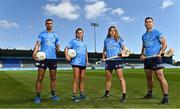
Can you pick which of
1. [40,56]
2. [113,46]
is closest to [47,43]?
[40,56]

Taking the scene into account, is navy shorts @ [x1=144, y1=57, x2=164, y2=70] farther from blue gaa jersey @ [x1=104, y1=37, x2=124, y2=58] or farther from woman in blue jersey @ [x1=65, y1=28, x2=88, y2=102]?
woman in blue jersey @ [x1=65, y1=28, x2=88, y2=102]

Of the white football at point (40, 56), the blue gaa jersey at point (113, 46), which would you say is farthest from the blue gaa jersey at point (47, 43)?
the blue gaa jersey at point (113, 46)

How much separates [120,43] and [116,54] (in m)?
0.38

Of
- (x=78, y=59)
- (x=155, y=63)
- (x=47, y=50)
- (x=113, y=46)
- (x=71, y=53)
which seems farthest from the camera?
(x=113, y=46)

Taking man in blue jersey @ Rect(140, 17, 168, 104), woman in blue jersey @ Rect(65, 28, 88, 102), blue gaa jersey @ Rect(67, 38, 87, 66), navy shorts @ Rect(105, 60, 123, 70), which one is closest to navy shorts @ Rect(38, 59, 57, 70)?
woman in blue jersey @ Rect(65, 28, 88, 102)

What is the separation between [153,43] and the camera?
8.50 meters

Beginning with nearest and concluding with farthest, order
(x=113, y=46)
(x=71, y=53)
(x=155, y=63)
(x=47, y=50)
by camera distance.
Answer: (x=155, y=63)
(x=47, y=50)
(x=71, y=53)
(x=113, y=46)

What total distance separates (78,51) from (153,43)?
213 cm

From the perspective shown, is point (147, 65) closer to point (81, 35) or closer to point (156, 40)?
point (156, 40)

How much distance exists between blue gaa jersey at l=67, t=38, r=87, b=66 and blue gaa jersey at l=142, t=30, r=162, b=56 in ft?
5.93

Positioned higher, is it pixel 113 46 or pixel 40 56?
pixel 113 46

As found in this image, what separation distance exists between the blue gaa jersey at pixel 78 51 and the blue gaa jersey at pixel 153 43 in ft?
5.93

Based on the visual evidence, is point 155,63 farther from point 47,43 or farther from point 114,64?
point 47,43

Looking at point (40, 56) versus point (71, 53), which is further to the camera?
point (71, 53)
